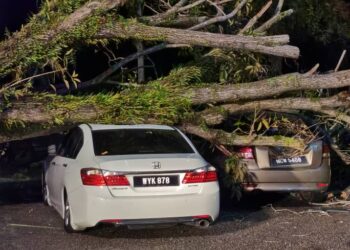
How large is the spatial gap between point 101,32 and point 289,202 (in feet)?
12.6

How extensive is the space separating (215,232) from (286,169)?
5.86 feet

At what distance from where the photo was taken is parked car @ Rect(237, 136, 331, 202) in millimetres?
10102

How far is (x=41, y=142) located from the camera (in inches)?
578

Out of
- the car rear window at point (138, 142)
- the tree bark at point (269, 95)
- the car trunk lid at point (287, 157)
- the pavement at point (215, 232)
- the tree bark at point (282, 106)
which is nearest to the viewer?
the pavement at point (215, 232)

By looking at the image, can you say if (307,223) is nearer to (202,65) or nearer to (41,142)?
(202,65)

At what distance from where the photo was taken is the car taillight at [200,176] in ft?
27.1

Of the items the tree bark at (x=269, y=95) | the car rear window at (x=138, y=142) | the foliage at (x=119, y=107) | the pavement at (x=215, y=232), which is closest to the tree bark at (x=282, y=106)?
the tree bark at (x=269, y=95)

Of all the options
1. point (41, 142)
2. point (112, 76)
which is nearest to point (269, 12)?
point (112, 76)

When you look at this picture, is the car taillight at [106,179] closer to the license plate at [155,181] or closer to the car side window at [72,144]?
the license plate at [155,181]

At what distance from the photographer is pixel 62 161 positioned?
9.42 metres

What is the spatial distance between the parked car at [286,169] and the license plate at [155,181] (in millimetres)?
2054

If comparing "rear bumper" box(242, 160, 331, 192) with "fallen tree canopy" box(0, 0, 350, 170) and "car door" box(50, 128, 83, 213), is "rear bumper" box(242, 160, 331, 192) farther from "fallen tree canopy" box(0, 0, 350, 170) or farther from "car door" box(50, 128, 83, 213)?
"car door" box(50, 128, 83, 213)

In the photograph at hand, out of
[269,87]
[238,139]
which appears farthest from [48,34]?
[269,87]

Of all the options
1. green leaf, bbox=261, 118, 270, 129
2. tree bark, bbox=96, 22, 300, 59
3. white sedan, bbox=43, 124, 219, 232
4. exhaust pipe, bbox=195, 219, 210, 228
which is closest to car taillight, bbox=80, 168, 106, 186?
white sedan, bbox=43, 124, 219, 232
